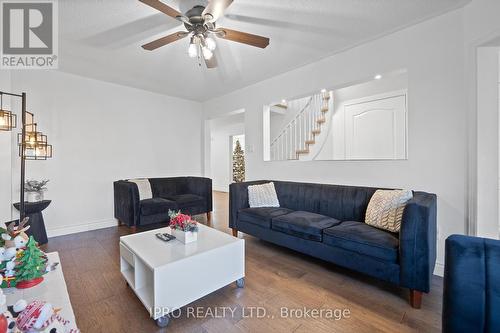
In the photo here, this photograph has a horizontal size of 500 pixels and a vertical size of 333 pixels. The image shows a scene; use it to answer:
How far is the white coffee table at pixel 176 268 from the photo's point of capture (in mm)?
1617

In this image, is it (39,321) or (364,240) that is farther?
(364,240)

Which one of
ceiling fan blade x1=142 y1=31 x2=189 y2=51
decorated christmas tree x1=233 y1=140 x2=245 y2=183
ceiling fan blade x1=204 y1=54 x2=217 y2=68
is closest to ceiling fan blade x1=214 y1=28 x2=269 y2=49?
ceiling fan blade x1=142 y1=31 x2=189 y2=51

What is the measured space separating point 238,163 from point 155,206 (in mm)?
4918

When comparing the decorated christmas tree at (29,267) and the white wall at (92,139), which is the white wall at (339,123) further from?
the decorated christmas tree at (29,267)

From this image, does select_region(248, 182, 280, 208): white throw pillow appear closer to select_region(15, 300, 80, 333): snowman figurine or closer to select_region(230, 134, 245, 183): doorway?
select_region(15, 300, 80, 333): snowman figurine

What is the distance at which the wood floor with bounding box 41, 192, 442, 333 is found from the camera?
1.62m

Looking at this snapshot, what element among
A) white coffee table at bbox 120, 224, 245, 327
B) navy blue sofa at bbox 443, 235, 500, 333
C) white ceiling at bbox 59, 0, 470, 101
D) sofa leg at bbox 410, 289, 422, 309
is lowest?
sofa leg at bbox 410, 289, 422, 309

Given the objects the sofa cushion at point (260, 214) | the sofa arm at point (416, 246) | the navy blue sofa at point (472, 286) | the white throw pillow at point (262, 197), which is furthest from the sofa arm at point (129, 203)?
the navy blue sofa at point (472, 286)

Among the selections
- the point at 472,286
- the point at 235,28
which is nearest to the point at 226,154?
the point at 235,28

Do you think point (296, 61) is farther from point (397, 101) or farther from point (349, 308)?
point (349, 308)

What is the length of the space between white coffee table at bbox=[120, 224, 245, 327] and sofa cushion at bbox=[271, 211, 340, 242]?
76 cm

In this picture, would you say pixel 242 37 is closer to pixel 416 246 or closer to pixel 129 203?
pixel 416 246

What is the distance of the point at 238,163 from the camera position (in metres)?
8.48


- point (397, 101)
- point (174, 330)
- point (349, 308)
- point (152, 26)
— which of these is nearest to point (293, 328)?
point (349, 308)
